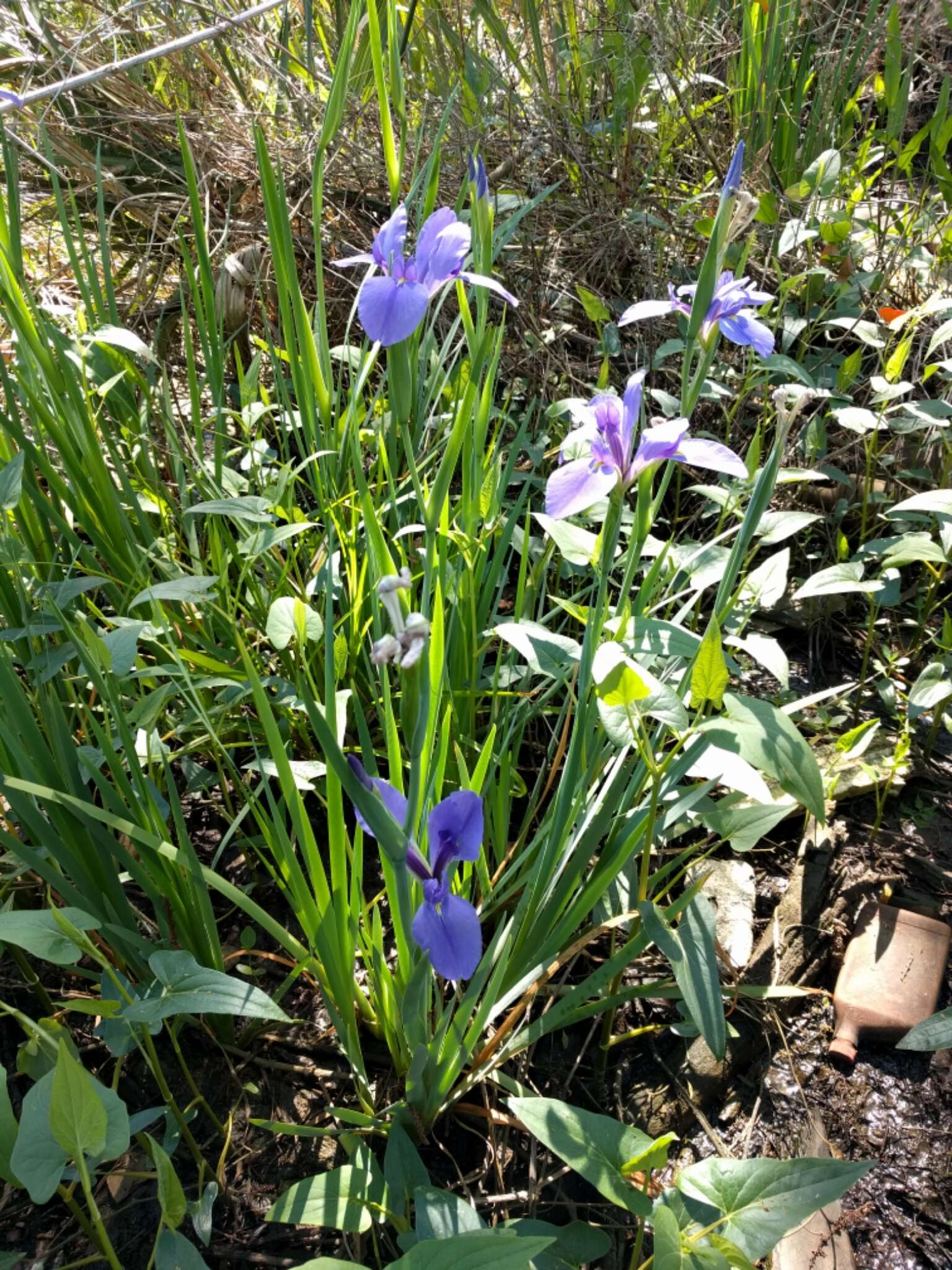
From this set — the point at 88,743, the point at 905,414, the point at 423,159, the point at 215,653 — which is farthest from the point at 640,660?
the point at 423,159

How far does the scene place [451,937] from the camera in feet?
2.32

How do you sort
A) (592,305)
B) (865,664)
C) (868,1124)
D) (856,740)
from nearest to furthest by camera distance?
1. (868,1124)
2. (856,740)
3. (865,664)
4. (592,305)

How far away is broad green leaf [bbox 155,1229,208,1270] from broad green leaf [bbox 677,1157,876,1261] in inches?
16.1

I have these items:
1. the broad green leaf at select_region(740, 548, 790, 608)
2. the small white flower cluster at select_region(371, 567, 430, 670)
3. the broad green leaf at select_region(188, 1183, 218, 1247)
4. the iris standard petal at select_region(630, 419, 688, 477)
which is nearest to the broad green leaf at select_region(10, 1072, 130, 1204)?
the broad green leaf at select_region(188, 1183, 218, 1247)

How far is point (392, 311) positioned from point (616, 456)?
0.26 m

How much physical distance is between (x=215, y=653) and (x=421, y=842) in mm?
591

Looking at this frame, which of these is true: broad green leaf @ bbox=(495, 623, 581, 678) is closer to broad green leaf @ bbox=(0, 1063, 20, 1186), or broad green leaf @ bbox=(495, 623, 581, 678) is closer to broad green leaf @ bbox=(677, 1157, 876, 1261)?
broad green leaf @ bbox=(677, 1157, 876, 1261)

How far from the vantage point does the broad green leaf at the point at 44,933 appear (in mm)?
744

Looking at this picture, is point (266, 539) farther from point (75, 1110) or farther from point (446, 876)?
point (75, 1110)

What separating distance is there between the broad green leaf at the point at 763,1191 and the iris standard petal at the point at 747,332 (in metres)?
0.84

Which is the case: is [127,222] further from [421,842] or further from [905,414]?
[421,842]

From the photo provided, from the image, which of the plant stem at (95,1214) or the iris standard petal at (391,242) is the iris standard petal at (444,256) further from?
the plant stem at (95,1214)

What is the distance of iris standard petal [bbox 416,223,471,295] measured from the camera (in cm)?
91

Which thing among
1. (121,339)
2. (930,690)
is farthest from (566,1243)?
(121,339)
